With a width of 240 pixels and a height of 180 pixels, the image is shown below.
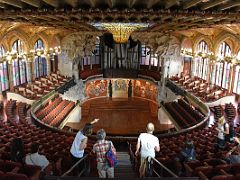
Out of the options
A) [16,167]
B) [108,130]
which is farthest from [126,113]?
[16,167]

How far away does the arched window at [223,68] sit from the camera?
21.7 m

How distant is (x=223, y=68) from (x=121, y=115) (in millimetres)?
9513

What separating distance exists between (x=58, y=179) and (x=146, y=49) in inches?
978

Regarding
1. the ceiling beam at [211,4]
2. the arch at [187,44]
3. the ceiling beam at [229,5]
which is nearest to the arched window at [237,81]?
the arch at [187,44]

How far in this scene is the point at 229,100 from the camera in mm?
18516

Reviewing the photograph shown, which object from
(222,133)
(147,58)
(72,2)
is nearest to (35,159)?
(72,2)

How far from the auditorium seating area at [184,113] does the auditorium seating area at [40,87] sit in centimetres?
895

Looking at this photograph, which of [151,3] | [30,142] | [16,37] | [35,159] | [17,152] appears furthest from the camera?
[16,37]

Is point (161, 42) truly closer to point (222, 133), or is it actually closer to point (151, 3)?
point (222, 133)

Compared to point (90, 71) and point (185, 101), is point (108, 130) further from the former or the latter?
point (90, 71)

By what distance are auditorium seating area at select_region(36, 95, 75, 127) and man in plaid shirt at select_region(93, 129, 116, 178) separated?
11016 millimetres

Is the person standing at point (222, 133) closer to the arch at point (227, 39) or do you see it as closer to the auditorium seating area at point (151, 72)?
the arch at point (227, 39)

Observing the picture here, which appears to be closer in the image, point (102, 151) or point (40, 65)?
point (102, 151)

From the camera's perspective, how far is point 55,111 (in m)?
18.5
